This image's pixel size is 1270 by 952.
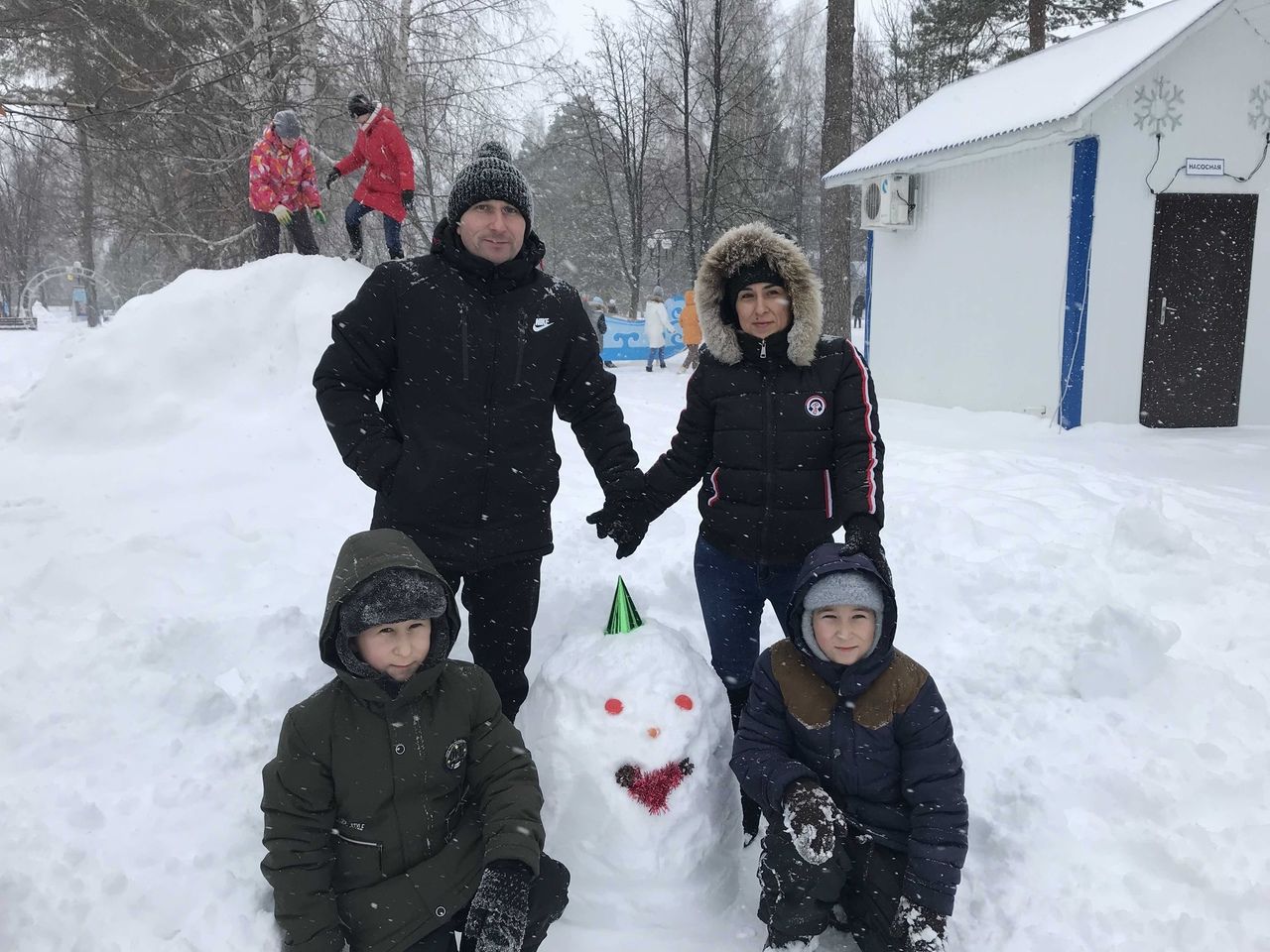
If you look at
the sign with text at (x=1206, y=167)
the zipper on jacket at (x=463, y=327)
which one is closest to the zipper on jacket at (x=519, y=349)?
the zipper on jacket at (x=463, y=327)

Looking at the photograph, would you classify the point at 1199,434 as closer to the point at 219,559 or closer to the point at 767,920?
the point at 767,920

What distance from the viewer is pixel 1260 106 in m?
8.05

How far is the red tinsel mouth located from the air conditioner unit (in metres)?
9.16

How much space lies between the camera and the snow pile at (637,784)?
2.69 metres

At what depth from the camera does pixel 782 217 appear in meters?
26.4

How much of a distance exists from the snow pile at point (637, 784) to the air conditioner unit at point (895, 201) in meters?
8.85

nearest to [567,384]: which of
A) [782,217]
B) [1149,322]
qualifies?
[1149,322]

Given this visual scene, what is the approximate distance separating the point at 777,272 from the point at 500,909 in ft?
6.72

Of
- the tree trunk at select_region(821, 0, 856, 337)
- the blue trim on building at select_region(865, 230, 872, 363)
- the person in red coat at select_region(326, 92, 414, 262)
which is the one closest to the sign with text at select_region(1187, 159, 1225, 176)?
the blue trim on building at select_region(865, 230, 872, 363)

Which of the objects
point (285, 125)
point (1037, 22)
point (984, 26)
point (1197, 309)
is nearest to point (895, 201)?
point (1197, 309)

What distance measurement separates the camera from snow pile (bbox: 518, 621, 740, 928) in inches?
106

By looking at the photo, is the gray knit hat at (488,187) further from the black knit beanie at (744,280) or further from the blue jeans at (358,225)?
the blue jeans at (358,225)

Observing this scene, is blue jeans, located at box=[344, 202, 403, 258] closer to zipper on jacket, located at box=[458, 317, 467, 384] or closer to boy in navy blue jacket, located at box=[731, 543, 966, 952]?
zipper on jacket, located at box=[458, 317, 467, 384]

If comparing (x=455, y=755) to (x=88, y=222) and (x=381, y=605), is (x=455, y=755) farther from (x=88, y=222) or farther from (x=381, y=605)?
(x=88, y=222)
